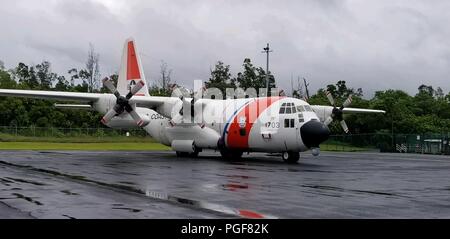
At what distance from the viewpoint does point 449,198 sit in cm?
1299

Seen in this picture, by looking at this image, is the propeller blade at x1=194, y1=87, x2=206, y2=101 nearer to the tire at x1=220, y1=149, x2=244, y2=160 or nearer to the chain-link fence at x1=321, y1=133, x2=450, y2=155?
the tire at x1=220, y1=149, x2=244, y2=160

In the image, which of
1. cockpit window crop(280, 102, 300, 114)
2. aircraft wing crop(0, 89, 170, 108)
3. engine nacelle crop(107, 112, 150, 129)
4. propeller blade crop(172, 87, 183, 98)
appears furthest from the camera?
engine nacelle crop(107, 112, 150, 129)

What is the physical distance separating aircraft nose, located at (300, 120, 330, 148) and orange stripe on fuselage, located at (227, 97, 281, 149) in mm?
3131

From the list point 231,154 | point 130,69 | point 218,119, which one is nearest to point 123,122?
point 130,69

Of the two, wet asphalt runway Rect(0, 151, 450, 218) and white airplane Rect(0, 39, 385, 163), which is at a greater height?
white airplane Rect(0, 39, 385, 163)

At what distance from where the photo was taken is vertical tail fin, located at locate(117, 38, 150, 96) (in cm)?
3750

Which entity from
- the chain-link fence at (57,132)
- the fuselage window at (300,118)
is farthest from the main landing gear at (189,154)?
the chain-link fence at (57,132)

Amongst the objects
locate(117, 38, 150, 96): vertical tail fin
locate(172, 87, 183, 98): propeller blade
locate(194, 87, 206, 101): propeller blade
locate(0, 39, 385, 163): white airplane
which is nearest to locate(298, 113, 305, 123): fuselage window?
locate(0, 39, 385, 163): white airplane

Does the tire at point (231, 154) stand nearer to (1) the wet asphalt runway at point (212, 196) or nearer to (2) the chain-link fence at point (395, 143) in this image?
(1) the wet asphalt runway at point (212, 196)

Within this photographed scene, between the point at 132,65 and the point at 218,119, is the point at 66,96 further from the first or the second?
the point at 218,119

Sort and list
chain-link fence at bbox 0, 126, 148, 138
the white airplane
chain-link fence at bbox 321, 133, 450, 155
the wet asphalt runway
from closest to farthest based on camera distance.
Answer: the wet asphalt runway
the white airplane
chain-link fence at bbox 321, 133, 450, 155
chain-link fence at bbox 0, 126, 148, 138

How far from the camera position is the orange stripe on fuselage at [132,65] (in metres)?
37.5

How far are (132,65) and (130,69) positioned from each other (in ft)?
1.03
